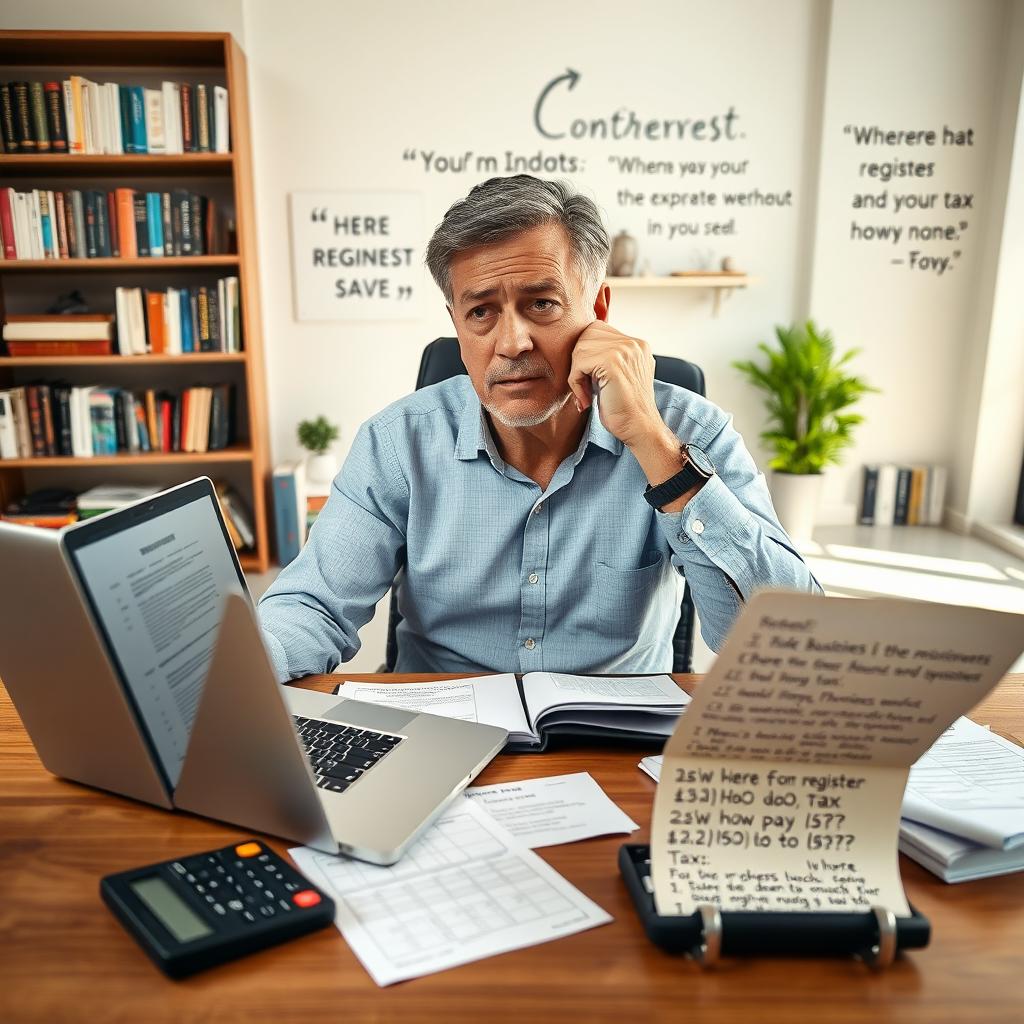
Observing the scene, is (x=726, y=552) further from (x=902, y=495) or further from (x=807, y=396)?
(x=902, y=495)

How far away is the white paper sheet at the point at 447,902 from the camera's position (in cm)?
59

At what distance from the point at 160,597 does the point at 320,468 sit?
2858 millimetres

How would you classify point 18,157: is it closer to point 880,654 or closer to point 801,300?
point 801,300

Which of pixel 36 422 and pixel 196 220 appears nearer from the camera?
pixel 196 220

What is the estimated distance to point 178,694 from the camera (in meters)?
0.75

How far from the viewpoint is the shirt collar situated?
1319 millimetres

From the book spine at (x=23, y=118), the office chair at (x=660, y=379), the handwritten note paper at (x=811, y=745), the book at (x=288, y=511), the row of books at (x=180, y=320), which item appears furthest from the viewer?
the book at (x=288, y=511)

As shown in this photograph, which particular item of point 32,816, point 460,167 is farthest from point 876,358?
point 32,816

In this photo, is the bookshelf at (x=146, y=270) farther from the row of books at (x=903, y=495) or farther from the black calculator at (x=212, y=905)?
the black calculator at (x=212, y=905)

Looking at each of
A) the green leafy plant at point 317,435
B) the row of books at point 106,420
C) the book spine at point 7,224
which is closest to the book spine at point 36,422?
the row of books at point 106,420

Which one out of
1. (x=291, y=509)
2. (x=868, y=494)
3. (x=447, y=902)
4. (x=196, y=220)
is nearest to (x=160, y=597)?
(x=447, y=902)

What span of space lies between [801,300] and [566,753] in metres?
3.25

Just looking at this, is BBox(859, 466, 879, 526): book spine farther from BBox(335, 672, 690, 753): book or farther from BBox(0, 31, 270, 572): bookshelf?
BBox(335, 672, 690, 753): book

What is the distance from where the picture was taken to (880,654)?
55cm
